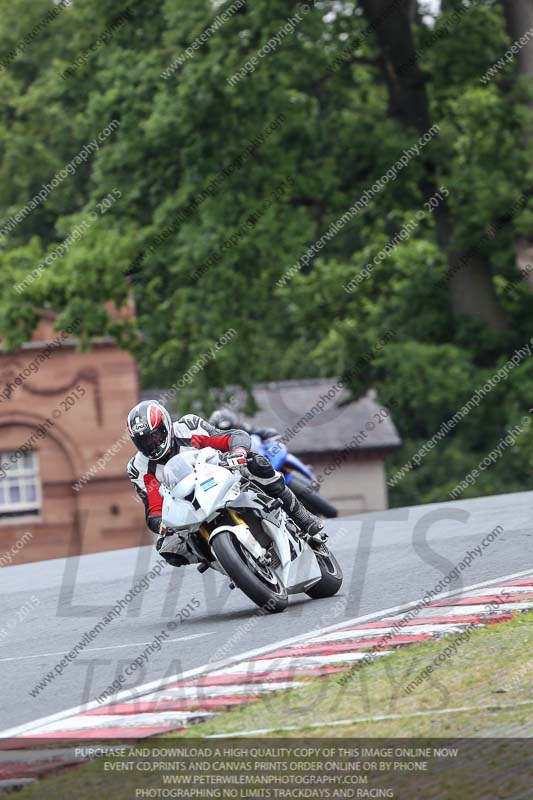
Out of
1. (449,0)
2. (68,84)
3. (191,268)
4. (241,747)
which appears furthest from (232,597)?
(449,0)

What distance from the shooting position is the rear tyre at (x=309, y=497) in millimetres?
17859

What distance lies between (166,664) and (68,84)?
2305cm

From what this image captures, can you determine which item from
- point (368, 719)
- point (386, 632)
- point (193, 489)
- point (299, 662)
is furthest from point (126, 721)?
point (193, 489)

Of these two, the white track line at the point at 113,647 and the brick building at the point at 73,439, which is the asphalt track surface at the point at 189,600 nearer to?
the white track line at the point at 113,647

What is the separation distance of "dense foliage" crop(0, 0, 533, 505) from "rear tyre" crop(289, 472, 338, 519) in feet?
29.7

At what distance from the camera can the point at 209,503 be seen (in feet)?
32.8

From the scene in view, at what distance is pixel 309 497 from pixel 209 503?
8236mm

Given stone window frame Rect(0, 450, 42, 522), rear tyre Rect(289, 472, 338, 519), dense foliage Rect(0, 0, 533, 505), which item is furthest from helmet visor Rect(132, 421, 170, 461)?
stone window frame Rect(0, 450, 42, 522)

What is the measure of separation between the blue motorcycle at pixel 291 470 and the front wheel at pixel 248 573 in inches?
271

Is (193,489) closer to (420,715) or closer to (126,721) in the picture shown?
(126,721)

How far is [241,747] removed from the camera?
21.0 ft

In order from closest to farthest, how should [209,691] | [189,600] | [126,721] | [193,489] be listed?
[126,721], [209,691], [193,489], [189,600]

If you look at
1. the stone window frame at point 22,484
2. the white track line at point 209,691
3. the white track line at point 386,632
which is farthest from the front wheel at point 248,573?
the stone window frame at point 22,484

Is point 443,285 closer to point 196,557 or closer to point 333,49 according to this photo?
point 333,49
